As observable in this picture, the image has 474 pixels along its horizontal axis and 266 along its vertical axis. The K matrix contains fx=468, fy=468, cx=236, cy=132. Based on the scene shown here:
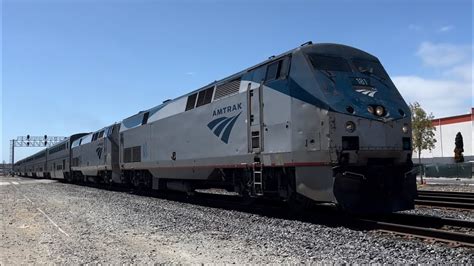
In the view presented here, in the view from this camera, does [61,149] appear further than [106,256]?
Yes

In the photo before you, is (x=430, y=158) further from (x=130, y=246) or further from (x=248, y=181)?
(x=130, y=246)

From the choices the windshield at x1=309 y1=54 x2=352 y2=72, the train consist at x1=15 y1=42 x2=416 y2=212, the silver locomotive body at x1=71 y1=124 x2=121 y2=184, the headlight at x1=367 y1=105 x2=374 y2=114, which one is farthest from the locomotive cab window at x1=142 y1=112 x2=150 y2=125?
the headlight at x1=367 y1=105 x2=374 y2=114

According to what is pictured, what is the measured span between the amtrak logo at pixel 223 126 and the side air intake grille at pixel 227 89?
746 millimetres

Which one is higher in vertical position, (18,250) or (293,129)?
(293,129)

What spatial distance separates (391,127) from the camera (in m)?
10.4

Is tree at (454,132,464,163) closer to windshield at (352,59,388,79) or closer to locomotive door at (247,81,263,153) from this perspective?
windshield at (352,59,388,79)

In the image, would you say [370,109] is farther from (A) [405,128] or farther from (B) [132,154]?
(B) [132,154]

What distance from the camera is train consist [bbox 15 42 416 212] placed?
10008 mm

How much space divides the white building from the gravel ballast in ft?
183

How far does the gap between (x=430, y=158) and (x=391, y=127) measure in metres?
61.3

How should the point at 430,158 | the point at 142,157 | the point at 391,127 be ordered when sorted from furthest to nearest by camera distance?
the point at 430,158 → the point at 142,157 → the point at 391,127

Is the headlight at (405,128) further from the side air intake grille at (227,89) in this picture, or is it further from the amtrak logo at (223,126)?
the side air intake grille at (227,89)

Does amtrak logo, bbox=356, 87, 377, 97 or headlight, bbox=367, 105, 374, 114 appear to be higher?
amtrak logo, bbox=356, 87, 377, 97

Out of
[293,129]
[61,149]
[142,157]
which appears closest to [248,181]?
[293,129]
